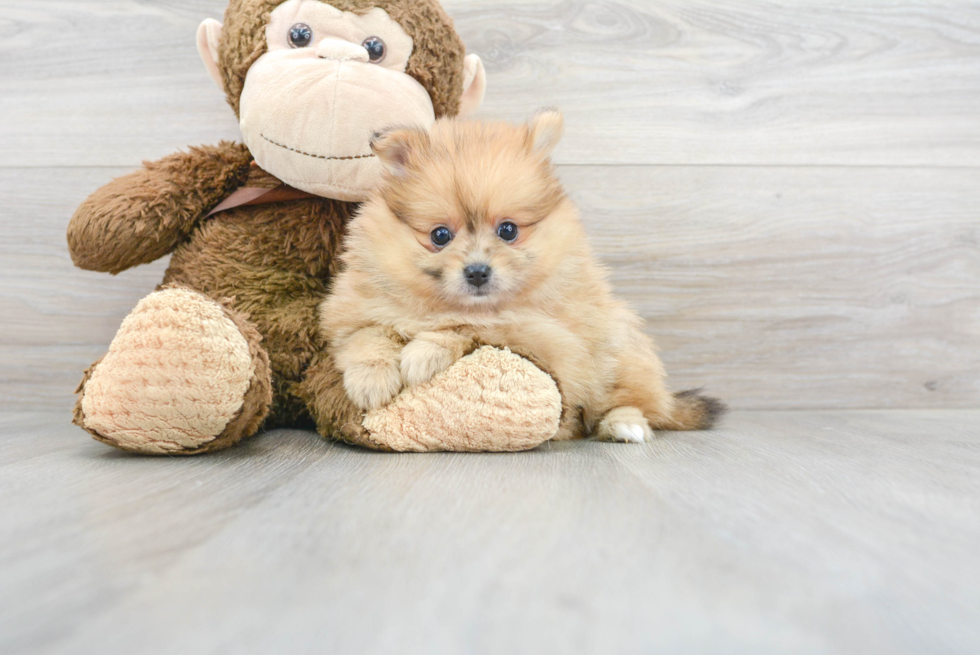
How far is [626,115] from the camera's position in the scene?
5.02 feet

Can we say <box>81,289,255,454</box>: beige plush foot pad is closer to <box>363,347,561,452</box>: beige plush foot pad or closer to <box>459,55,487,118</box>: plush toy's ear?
<box>363,347,561,452</box>: beige plush foot pad

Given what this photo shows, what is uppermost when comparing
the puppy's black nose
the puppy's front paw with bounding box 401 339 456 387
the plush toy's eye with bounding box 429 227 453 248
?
the plush toy's eye with bounding box 429 227 453 248

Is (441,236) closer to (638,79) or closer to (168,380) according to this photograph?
(168,380)

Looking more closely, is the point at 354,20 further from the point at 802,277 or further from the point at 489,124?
the point at 802,277

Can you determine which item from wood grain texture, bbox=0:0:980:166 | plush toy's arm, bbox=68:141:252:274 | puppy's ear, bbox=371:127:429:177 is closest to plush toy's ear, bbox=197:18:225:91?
plush toy's arm, bbox=68:141:252:274

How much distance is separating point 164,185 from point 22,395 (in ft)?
2.31

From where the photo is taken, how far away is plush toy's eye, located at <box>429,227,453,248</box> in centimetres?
98

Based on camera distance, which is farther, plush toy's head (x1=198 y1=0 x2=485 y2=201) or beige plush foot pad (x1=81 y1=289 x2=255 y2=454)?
plush toy's head (x1=198 y1=0 x2=485 y2=201)

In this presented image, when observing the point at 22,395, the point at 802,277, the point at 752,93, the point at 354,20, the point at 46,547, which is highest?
the point at 354,20

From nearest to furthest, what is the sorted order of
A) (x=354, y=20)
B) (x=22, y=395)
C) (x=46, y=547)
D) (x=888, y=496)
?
(x=46, y=547) < (x=888, y=496) < (x=354, y=20) < (x=22, y=395)

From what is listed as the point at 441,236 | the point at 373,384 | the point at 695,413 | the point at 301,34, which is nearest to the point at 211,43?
the point at 301,34

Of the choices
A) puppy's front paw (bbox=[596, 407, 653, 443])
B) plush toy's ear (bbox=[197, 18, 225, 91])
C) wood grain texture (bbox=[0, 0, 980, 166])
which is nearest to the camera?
puppy's front paw (bbox=[596, 407, 653, 443])

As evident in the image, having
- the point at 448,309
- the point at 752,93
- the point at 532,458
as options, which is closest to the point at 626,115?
the point at 752,93

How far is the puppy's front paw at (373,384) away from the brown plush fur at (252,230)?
10 centimetres
